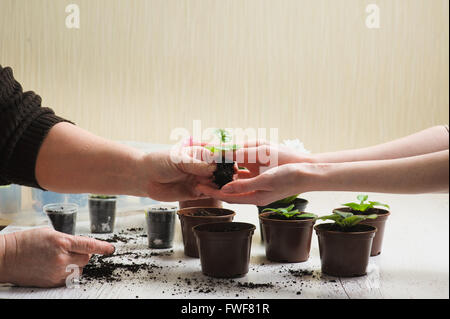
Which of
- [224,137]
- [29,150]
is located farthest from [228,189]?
[29,150]

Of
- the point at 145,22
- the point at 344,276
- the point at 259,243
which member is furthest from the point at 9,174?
the point at 145,22

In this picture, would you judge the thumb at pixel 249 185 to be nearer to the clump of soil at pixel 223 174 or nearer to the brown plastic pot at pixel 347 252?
the clump of soil at pixel 223 174

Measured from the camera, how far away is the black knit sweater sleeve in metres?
1.21

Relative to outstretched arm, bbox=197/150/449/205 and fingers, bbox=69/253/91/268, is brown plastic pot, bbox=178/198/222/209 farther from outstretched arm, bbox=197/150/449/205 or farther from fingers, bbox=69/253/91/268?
fingers, bbox=69/253/91/268

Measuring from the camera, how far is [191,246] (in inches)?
53.3

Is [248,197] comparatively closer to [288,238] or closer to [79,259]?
[288,238]

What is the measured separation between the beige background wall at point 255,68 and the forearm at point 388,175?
177cm

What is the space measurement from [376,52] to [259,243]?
1.81 metres

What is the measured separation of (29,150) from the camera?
1.26 m

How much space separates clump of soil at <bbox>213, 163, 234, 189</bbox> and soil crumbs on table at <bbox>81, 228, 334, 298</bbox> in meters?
0.24

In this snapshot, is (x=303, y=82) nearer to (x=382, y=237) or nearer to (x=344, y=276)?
(x=382, y=237)

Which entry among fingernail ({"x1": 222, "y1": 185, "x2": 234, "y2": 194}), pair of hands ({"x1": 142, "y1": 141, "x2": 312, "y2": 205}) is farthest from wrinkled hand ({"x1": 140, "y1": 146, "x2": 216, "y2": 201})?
fingernail ({"x1": 222, "y1": 185, "x2": 234, "y2": 194})

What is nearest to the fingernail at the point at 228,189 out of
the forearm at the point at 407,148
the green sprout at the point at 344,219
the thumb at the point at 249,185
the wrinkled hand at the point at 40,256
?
the thumb at the point at 249,185

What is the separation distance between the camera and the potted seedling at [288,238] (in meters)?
1.30
